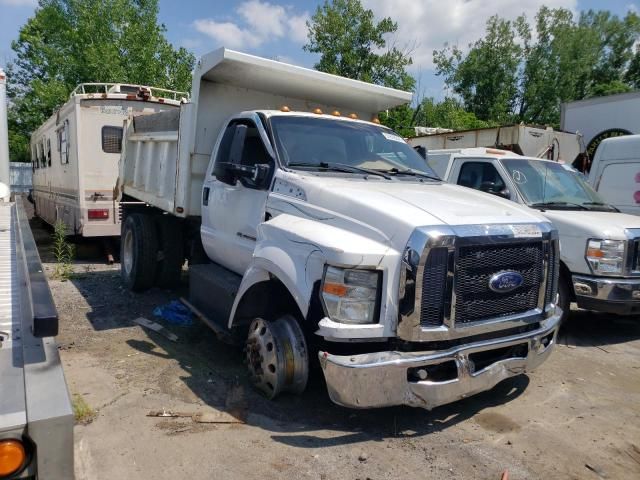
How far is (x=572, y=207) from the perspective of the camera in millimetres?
6227

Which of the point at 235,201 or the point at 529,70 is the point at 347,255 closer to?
the point at 235,201

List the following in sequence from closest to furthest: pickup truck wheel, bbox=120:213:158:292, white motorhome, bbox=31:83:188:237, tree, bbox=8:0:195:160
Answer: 1. pickup truck wheel, bbox=120:213:158:292
2. white motorhome, bbox=31:83:188:237
3. tree, bbox=8:0:195:160

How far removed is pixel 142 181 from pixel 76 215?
3.17 m

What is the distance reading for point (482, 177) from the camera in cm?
695

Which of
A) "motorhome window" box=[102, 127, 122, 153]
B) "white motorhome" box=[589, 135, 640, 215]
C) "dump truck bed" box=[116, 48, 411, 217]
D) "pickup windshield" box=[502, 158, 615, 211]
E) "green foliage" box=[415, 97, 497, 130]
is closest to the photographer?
"dump truck bed" box=[116, 48, 411, 217]

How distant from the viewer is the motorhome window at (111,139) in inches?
367

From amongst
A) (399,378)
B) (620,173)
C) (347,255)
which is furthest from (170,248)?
(620,173)

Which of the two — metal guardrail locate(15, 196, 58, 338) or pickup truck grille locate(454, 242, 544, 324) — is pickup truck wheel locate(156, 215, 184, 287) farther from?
pickup truck grille locate(454, 242, 544, 324)

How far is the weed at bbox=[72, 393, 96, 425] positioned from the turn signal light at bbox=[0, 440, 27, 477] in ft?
6.25

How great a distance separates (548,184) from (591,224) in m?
1.18

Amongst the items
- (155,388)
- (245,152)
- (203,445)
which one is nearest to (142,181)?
(245,152)

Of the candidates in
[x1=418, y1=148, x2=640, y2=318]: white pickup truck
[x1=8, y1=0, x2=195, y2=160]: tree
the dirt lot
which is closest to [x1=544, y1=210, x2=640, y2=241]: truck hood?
[x1=418, y1=148, x2=640, y2=318]: white pickup truck

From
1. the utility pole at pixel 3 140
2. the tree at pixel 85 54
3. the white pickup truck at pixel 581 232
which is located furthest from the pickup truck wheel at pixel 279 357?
the tree at pixel 85 54

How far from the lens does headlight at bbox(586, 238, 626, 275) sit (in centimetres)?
544
